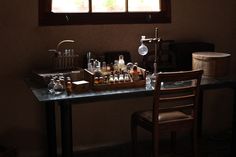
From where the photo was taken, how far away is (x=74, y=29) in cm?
310

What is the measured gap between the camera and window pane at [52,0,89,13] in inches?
121

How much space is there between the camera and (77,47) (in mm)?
3135

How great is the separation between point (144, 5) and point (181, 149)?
1.37 meters

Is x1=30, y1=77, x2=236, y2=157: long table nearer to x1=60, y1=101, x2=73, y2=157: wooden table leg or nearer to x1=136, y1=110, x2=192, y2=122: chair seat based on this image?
x1=60, y1=101, x2=73, y2=157: wooden table leg

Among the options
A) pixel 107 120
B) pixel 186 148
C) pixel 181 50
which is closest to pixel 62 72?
pixel 107 120

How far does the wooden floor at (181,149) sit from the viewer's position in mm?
3273

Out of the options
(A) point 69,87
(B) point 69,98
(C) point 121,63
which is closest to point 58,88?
(A) point 69,87

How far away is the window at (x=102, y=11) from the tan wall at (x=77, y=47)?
0.18ft

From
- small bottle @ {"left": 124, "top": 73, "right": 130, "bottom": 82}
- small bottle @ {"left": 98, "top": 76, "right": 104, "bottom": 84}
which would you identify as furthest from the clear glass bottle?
small bottle @ {"left": 124, "top": 73, "right": 130, "bottom": 82}

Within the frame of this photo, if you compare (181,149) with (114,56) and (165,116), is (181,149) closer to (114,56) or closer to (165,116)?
(165,116)

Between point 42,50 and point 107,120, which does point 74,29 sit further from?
point 107,120

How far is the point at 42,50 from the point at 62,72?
0.33 metres

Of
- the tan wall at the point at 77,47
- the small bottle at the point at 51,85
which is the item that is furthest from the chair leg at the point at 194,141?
the small bottle at the point at 51,85

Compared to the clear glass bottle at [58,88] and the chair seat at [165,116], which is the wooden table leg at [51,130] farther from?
the chair seat at [165,116]
